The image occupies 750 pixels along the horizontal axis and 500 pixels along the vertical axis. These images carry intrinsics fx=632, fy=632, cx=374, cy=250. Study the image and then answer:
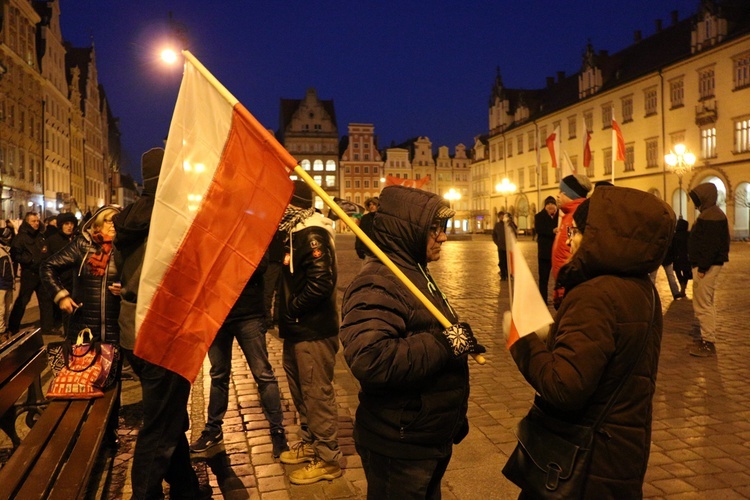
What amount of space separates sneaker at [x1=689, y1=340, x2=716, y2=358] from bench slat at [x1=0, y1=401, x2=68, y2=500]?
276 inches

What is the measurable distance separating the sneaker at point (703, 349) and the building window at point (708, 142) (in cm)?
3661

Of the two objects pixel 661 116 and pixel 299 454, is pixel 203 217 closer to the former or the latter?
pixel 299 454

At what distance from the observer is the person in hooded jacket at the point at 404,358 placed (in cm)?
250

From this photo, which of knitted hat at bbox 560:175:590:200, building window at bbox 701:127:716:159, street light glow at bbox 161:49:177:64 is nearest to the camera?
street light glow at bbox 161:49:177:64

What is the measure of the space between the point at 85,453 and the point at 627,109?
52.1m

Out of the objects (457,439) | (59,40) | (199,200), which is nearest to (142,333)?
(199,200)

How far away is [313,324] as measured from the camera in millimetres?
4387

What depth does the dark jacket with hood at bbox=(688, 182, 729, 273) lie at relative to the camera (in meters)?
7.78

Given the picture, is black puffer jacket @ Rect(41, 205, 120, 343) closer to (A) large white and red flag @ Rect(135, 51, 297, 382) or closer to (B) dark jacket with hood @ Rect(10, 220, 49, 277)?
(A) large white and red flag @ Rect(135, 51, 297, 382)

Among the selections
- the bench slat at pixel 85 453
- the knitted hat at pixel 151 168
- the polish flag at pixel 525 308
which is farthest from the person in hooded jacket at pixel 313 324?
the polish flag at pixel 525 308

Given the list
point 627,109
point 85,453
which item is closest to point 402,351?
point 85,453

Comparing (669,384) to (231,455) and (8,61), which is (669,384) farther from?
(8,61)

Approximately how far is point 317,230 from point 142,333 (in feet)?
5.51

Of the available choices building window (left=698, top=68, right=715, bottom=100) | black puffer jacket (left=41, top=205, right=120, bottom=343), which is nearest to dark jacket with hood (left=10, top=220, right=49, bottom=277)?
black puffer jacket (left=41, top=205, right=120, bottom=343)
